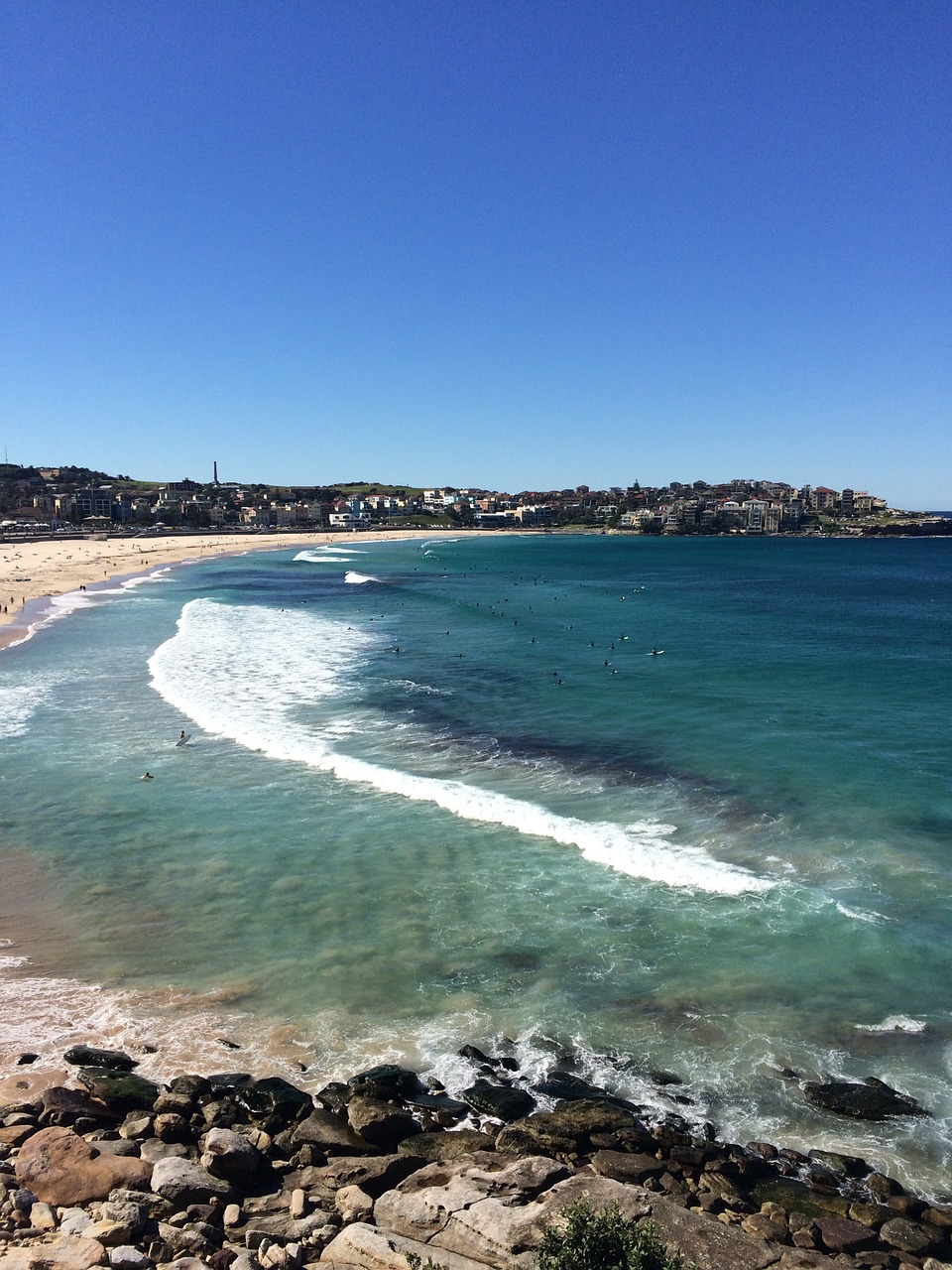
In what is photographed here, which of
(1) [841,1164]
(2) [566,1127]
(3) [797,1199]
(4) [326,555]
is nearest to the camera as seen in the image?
(3) [797,1199]

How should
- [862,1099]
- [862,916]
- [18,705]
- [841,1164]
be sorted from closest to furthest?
[841,1164], [862,1099], [862,916], [18,705]

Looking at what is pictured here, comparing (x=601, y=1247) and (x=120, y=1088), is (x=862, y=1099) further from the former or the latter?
(x=120, y=1088)

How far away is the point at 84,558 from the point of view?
349 feet

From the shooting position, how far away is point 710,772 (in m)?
23.3

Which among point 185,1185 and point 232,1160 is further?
point 232,1160

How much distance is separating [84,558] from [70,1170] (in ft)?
357

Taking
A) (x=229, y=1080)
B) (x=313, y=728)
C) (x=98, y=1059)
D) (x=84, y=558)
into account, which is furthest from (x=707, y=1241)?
(x=84, y=558)

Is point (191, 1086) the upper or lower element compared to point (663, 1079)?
upper

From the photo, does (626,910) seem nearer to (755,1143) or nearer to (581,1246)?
(755,1143)

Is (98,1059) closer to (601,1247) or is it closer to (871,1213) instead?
(601,1247)

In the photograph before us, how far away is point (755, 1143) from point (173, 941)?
9932 mm

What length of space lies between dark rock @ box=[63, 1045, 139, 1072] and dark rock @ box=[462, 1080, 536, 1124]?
4655 mm

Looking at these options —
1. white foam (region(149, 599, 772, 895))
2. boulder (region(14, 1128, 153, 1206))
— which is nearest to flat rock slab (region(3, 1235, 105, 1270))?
boulder (region(14, 1128, 153, 1206))

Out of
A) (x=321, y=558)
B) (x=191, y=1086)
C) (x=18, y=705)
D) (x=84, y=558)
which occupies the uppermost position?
(x=84, y=558)
